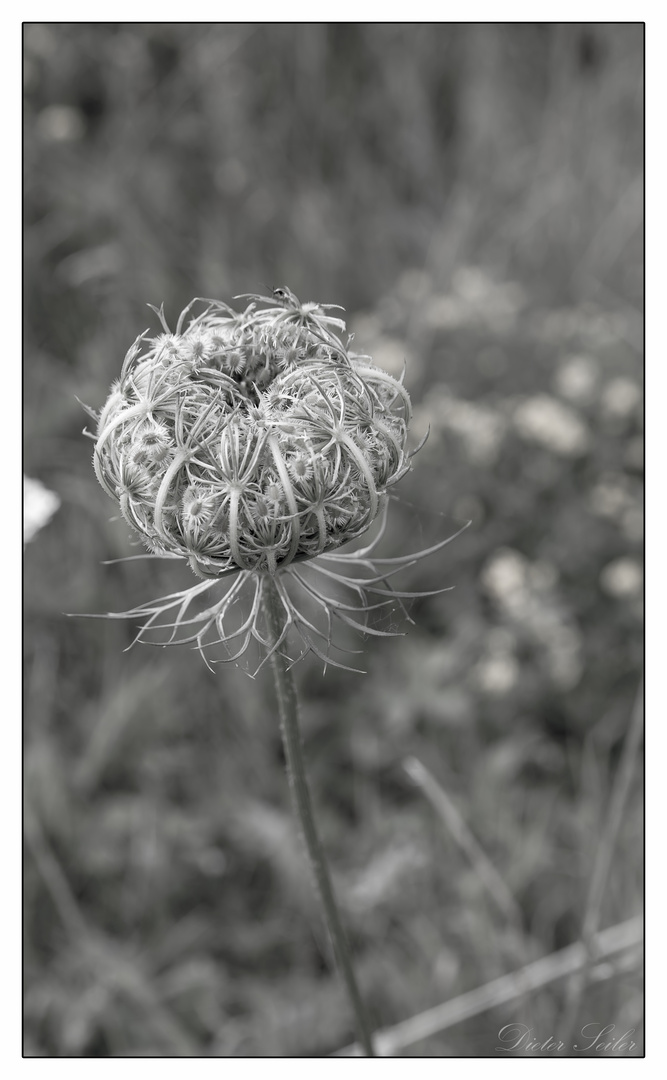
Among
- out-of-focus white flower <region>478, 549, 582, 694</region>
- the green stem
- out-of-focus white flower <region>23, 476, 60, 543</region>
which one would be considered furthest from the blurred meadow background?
the green stem

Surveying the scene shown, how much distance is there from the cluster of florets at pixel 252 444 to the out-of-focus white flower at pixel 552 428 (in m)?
2.71

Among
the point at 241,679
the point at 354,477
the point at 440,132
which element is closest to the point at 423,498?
the point at 241,679

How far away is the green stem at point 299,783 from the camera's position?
2.06 metres

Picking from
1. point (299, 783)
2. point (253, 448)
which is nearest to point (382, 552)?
point (299, 783)

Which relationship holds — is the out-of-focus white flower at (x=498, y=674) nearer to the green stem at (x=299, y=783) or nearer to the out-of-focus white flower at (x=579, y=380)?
the out-of-focus white flower at (x=579, y=380)

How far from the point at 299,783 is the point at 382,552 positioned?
2.78m

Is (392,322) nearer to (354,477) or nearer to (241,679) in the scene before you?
(241,679)

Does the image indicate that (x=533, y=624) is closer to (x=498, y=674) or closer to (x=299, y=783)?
(x=498, y=674)

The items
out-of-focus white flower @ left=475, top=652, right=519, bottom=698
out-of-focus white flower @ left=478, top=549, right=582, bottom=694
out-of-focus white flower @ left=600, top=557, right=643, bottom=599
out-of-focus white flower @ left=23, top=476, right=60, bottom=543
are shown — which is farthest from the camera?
out-of-focus white flower @ left=600, top=557, right=643, bottom=599

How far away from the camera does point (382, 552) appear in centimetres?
481

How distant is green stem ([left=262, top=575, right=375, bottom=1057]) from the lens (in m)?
2.06

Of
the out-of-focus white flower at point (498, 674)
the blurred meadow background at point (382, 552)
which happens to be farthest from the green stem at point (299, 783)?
the out-of-focus white flower at point (498, 674)

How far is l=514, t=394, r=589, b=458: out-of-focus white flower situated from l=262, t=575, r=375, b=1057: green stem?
9.78ft

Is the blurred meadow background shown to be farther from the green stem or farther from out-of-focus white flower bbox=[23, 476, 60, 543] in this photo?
the green stem
